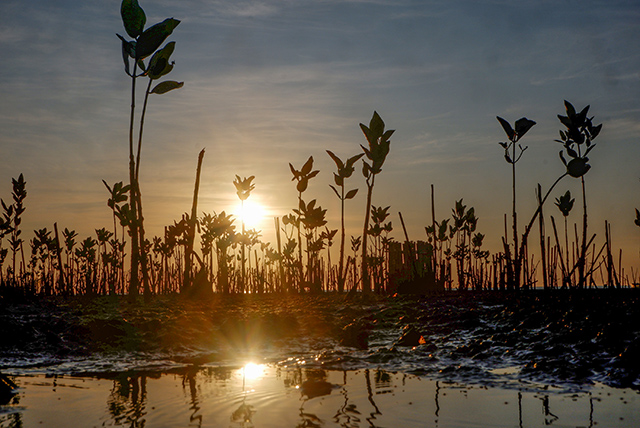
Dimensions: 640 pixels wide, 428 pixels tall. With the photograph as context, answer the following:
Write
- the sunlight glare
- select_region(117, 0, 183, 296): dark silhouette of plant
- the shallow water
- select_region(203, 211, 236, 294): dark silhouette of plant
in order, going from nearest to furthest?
the shallow water → the sunlight glare → select_region(117, 0, 183, 296): dark silhouette of plant → select_region(203, 211, 236, 294): dark silhouette of plant

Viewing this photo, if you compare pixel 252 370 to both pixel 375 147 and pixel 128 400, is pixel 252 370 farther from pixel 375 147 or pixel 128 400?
pixel 375 147

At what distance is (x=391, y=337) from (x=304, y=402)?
3.64 meters

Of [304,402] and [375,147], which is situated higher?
[375,147]

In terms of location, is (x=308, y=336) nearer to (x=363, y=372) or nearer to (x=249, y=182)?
(x=363, y=372)

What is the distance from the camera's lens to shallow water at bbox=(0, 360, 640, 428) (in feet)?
10.6

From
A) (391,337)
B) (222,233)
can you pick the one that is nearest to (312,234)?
(222,233)

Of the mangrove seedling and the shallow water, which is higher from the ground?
the mangrove seedling

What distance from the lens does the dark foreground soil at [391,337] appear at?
198 inches

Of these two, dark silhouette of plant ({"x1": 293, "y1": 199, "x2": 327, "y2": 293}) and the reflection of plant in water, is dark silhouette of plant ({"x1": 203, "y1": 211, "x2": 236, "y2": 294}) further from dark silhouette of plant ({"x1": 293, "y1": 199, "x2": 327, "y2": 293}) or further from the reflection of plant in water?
the reflection of plant in water

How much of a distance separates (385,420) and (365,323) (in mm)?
4840

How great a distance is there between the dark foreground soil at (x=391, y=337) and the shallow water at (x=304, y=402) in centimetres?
53

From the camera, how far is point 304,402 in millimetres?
3777

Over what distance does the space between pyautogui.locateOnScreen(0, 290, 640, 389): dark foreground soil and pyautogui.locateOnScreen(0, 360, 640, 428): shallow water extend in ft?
1.75

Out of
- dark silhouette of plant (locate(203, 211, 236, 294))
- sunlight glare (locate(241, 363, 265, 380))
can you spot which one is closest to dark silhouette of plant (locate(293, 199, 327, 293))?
dark silhouette of plant (locate(203, 211, 236, 294))
